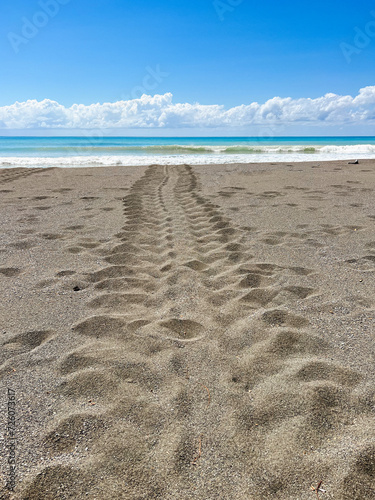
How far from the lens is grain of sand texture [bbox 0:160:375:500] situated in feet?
4.03

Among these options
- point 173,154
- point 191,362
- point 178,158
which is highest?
point 173,154

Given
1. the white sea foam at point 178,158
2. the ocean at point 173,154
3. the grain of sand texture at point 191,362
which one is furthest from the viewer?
the ocean at point 173,154

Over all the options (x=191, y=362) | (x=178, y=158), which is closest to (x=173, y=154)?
(x=178, y=158)

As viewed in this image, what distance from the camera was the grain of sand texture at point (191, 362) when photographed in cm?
123

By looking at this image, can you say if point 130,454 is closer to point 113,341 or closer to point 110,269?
point 113,341

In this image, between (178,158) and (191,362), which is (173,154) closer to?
(178,158)

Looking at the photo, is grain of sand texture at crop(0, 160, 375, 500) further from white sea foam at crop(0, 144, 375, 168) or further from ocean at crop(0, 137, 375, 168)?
ocean at crop(0, 137, 375, 168)

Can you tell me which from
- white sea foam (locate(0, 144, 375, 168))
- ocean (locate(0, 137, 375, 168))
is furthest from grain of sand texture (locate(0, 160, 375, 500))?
ocean (locate(0, 137, 375, 168))

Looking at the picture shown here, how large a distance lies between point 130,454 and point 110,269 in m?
1.80

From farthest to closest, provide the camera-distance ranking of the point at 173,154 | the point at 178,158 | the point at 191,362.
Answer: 1. the point at 173,154
2. the point at 178,158
3. the point at 191,362

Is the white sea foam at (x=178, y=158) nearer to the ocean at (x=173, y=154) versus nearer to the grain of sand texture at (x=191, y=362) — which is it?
the ocean at (x=173, y=154)

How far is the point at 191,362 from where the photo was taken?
71.0 inches

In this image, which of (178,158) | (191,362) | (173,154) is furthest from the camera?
(173,154)

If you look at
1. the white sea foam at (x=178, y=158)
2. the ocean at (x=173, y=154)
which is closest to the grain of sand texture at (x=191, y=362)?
the white sea foam at (x=178, y=158)
